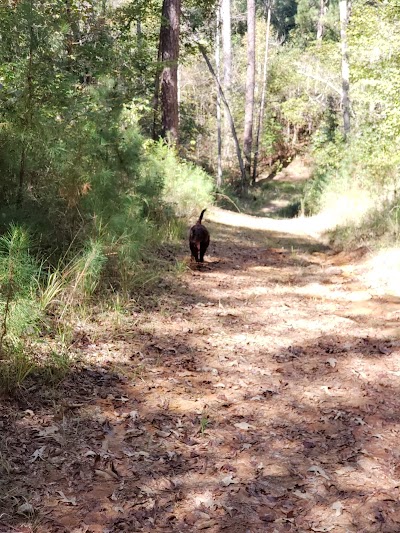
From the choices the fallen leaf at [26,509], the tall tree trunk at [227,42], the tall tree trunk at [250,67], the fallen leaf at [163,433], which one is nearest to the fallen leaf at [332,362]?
the fallen leaf at [163,433]

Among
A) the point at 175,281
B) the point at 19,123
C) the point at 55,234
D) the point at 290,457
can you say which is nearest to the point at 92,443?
the point at 290,457

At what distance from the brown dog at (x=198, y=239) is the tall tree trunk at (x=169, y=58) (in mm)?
5408

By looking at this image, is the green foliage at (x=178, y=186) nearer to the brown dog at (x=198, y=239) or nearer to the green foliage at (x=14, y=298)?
the brown dog at (x=198, y=239)

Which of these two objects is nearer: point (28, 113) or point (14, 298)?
point (14, 298)

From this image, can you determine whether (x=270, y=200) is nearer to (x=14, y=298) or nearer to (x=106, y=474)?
(x=14, y=298)

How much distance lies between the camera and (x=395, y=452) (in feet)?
10.8

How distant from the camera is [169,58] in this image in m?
12.2

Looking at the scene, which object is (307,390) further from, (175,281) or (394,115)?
(394,115)

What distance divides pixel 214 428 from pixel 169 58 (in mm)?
10722

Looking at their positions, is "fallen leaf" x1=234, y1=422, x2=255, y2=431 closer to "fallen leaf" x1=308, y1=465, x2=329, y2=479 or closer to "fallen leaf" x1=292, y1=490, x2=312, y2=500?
"fallen leaf" x1=308, y1=465, x2=329, y2=479

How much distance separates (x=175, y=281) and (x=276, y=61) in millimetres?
30849

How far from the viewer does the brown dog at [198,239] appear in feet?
24.3

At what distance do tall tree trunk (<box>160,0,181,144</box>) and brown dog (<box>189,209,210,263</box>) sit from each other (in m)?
5.41

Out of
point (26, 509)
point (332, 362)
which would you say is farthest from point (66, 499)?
point (332, 362)
